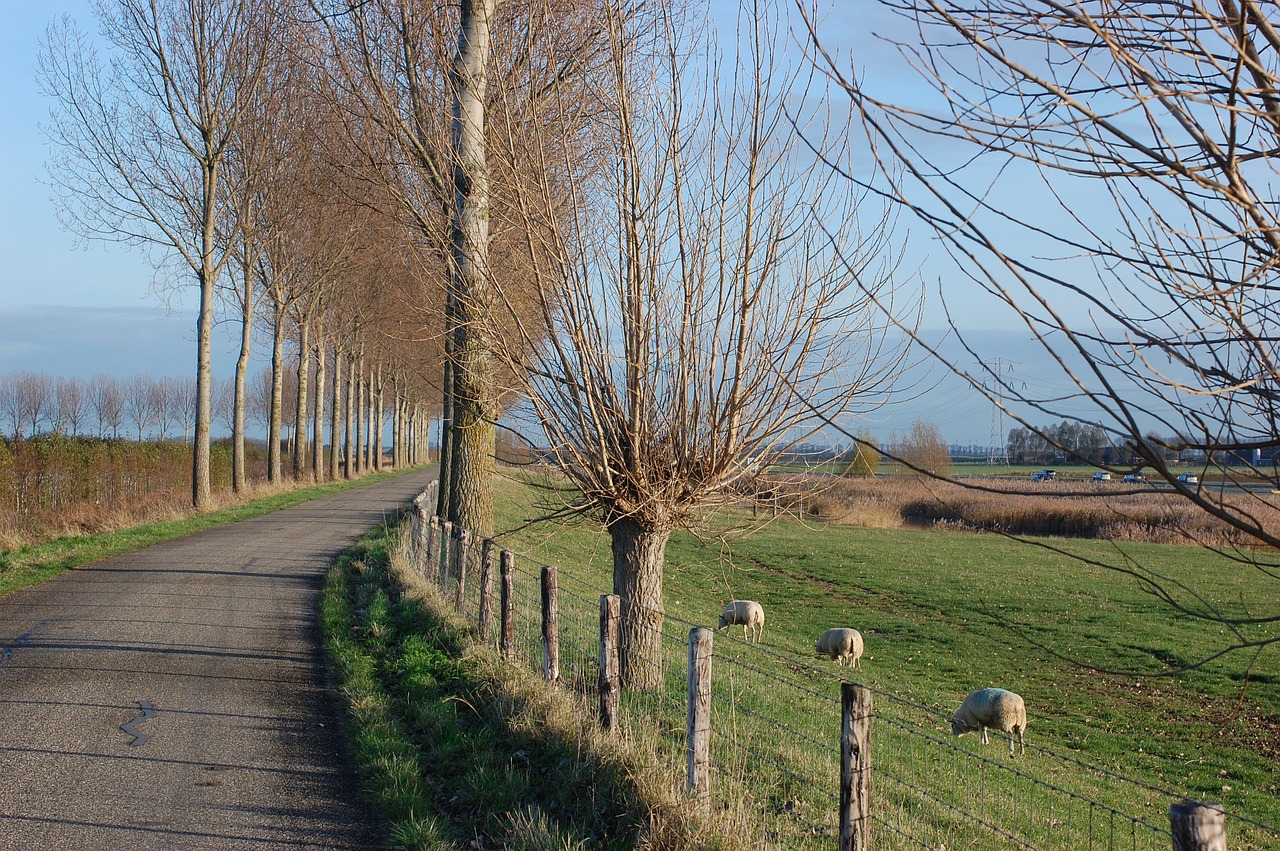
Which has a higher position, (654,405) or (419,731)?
(654,405)

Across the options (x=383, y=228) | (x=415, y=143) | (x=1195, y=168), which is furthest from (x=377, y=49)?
(x=1195, y=168)

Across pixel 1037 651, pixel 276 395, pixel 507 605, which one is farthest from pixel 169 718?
pixel 276 395

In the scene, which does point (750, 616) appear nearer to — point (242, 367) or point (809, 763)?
point (809, 763)

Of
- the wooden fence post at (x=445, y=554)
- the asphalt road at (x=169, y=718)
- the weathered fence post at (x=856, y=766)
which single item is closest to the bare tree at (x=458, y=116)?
the wooden fence post at (x=445, y=554)

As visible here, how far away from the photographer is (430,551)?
47.8 ft

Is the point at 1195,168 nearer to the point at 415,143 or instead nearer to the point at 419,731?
the point at 419,731

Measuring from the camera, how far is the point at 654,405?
26.7ft

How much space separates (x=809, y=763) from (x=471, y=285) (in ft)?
15.9

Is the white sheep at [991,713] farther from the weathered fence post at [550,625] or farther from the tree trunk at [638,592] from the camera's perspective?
the weathered fence post at [550,625]

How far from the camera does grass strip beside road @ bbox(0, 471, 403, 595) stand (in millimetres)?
14992

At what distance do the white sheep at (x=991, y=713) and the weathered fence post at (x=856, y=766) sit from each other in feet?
26.6

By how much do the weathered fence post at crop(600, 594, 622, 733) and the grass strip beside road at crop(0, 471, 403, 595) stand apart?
10.2m

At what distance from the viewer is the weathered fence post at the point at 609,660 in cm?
704

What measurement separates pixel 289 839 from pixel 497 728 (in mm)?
2110
